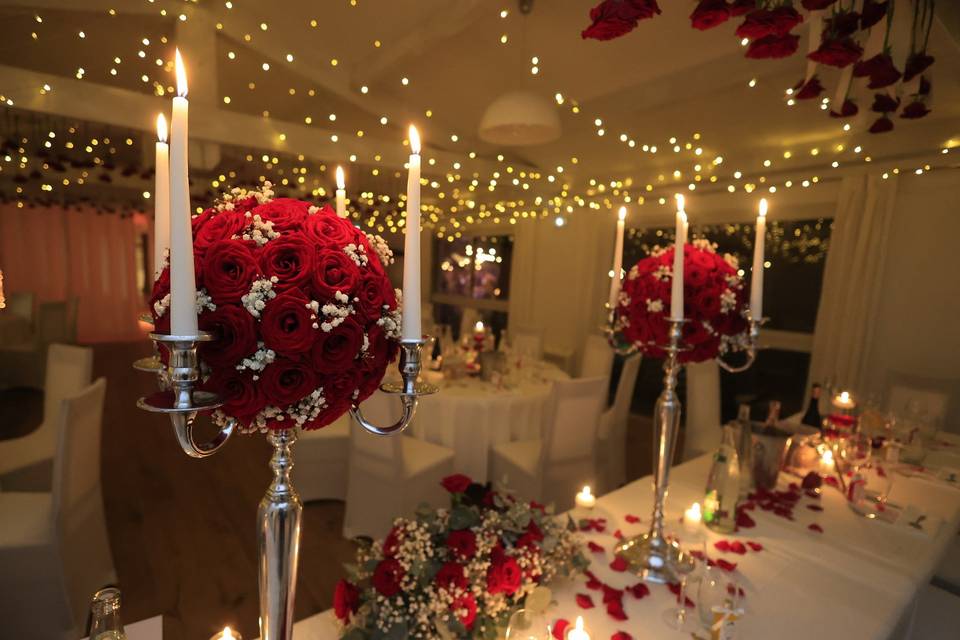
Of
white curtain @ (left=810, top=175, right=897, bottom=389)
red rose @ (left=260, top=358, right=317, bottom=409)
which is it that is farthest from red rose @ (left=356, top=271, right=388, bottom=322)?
white curtain @ (left=810, top=175, right=897, bottom=389)

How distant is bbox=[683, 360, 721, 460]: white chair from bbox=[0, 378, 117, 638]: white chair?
340 cm

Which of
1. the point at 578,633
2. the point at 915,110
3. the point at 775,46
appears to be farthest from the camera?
the point at 915,110

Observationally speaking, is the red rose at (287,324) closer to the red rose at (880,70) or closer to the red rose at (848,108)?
the red rose at (880,70)

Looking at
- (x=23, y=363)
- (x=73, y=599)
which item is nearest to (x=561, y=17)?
(x=73, y=599)

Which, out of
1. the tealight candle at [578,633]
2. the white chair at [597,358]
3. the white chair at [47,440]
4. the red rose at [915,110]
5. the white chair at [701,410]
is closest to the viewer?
the tealight candle at [578,633]

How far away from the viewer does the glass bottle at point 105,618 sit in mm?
809

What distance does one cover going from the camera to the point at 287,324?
0.62 metres

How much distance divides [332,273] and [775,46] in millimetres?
1352

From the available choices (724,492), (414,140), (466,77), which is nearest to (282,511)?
(414,140)

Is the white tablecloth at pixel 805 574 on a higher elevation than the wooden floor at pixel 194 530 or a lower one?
higher

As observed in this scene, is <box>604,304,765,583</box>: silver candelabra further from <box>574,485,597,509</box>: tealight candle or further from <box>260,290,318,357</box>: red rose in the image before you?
<box>260,290,318,357</box>: red rose

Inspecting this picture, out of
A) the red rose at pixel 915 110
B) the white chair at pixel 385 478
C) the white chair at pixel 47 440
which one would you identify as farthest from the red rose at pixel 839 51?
the white chair at pixel 47 440

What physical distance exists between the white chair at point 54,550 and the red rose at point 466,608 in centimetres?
186

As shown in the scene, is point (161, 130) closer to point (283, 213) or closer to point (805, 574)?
point (283, 213)
